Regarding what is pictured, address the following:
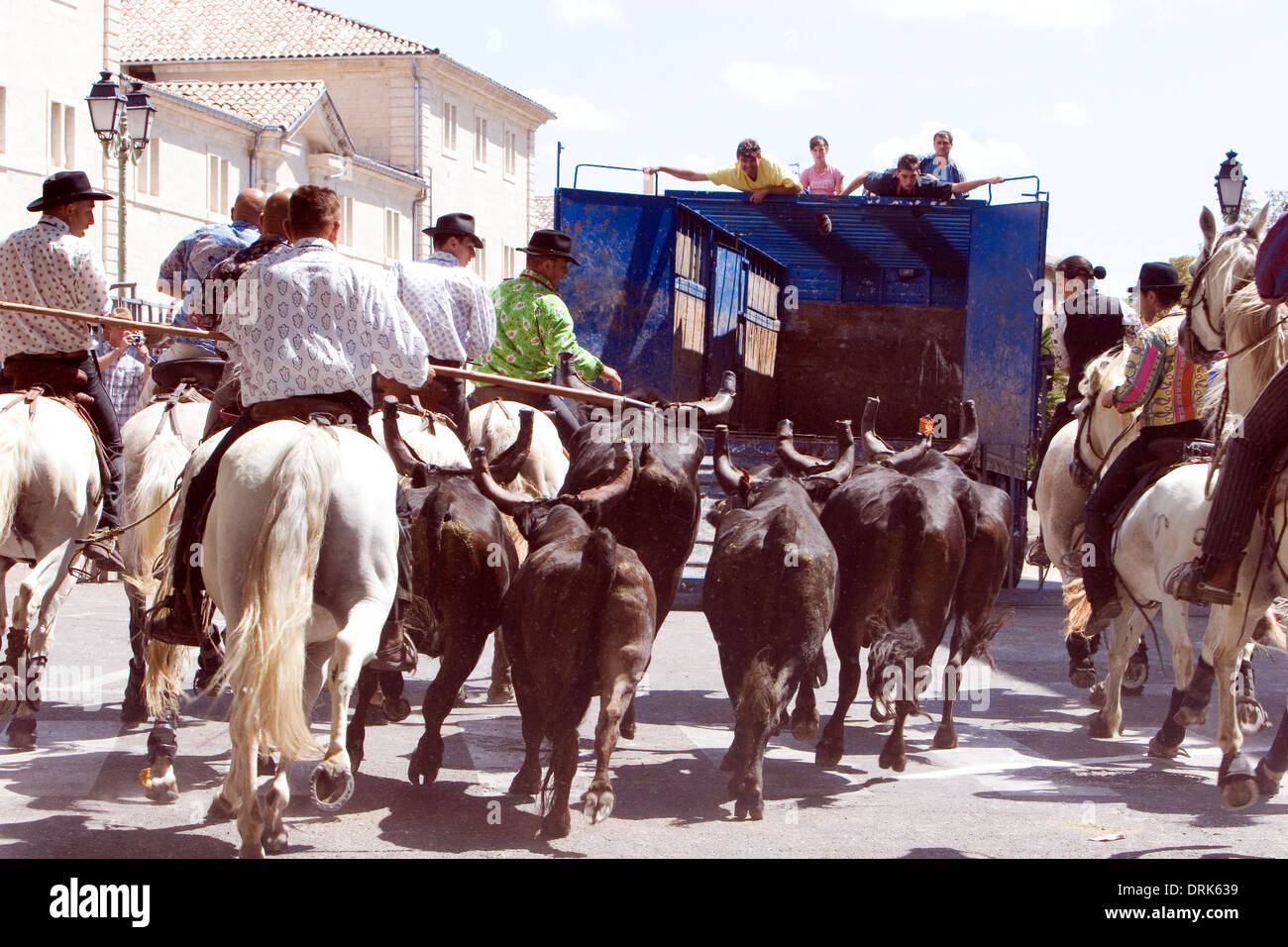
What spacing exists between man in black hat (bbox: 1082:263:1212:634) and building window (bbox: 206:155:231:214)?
31956 mm

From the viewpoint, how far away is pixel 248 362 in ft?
18.8

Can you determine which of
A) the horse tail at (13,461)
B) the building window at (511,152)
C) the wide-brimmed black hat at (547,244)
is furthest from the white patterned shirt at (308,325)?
the building window at (511,152)

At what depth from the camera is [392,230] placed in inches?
1756

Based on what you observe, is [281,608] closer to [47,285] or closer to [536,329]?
[47,285]

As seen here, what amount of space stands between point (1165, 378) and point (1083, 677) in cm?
187

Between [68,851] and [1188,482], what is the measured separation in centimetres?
495

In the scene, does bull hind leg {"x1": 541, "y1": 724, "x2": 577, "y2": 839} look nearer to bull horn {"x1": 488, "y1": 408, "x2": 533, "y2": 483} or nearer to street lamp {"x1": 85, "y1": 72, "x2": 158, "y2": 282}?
bull horn {"x1": 488, "y1": 408, "x2": 533, "y2": 483}

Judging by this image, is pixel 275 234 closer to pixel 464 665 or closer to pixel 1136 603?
pixel 464 665

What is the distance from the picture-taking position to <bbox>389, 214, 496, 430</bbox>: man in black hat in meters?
8.63

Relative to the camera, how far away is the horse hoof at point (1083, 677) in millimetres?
8969

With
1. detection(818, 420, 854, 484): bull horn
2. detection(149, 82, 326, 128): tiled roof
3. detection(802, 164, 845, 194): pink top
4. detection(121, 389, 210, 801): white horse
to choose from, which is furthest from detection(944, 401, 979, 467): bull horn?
detection(149, 82, 326, 128): tiled roof

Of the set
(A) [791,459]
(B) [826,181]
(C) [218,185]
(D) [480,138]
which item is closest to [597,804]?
(A) [791,459]

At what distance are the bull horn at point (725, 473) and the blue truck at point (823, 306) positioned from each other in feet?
16.3
